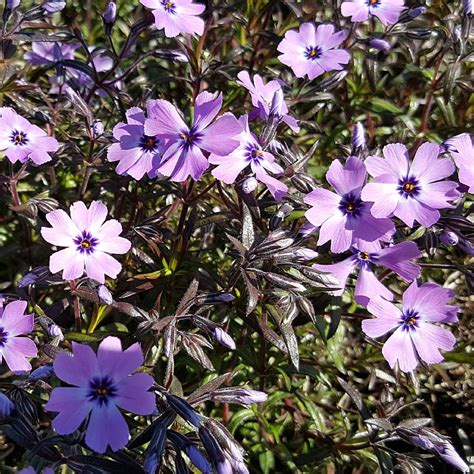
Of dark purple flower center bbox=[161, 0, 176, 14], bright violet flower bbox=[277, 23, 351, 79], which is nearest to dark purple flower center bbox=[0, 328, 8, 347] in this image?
dark purple flower center bbox=[161, 0, 176, 14]

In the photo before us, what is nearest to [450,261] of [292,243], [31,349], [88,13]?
[292,243]

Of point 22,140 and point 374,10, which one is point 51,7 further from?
point 374,10

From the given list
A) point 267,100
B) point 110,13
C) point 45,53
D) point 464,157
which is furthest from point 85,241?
point 45,53

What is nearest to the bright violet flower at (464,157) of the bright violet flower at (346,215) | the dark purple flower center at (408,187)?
the dark purple flower center at (408,187)

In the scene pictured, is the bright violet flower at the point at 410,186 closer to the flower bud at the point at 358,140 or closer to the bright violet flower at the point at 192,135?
the flower bud at the point at 358,140

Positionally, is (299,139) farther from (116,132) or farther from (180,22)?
(116,132)

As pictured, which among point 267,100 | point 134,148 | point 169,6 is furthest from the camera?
point 169,6
